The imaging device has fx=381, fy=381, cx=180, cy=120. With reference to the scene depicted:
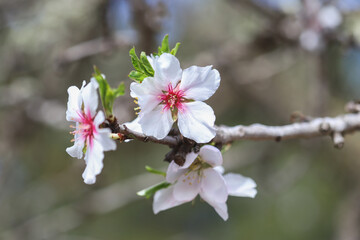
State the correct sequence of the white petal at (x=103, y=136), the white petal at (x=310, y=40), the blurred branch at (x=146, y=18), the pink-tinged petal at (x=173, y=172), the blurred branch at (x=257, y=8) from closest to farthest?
the white petal at (x=103, y=136)
the pink-tinged petal at (x=173, y=172)
the blurred branch at (x=146, y=18)
the white petal at (x=310, y=40)
the blurred branch at (x=257, y=8)

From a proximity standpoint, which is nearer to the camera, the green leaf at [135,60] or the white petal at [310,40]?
the green leaf at [135,60]

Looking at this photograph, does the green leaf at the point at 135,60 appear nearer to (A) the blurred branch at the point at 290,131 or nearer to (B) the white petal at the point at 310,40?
(A) the blurred branch at the point at 290,131

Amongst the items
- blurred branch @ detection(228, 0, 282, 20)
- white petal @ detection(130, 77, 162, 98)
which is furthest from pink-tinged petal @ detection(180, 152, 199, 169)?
blurred branch @ detection(228, 0, 282, 20)

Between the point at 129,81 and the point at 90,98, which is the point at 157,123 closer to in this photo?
the point at 90,98

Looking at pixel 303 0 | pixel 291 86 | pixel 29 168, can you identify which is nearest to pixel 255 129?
pixel 303 0

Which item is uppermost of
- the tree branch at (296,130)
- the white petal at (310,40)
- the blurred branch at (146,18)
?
the blurred branch at (146,18)

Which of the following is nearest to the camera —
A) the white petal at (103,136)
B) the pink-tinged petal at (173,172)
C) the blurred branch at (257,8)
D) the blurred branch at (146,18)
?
the white petal at (103,136)

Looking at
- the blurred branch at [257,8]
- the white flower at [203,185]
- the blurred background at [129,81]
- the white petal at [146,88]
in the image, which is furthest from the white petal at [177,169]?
the blurred branch at [257,8]

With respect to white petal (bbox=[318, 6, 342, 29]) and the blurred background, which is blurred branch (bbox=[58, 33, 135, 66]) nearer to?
the blurred background
